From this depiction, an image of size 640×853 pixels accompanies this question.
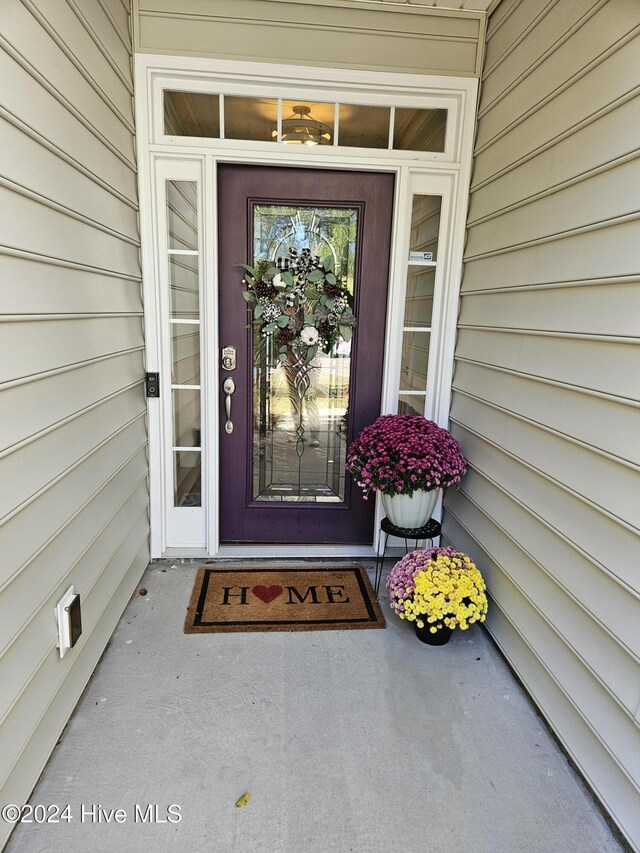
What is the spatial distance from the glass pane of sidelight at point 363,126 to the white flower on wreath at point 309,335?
87 centimetres

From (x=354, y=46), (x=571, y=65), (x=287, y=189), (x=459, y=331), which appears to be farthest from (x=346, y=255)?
(x=571, y=65)

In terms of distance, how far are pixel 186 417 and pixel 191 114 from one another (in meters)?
1.42

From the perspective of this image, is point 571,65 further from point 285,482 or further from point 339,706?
point 339,706

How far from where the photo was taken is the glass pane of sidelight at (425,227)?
246 cm

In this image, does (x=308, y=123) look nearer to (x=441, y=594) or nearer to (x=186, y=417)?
(x=186, y=417)

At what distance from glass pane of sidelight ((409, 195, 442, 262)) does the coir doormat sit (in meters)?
1.65

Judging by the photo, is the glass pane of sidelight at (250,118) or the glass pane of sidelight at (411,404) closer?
the glass pane of sidelight at (250,118)

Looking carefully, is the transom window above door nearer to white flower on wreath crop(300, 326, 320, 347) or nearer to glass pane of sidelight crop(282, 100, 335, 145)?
glass pane of sidelight crop(282, 100, 335, 145)

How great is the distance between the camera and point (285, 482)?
274cm

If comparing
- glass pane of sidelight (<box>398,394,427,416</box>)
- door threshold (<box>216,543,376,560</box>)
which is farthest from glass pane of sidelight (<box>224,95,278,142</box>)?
door threshold (<box>216,543,376,560</box>)

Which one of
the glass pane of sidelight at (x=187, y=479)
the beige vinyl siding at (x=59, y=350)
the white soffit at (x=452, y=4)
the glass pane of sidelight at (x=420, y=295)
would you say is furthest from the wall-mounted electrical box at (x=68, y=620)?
the white soffit at (x=452, y=4)

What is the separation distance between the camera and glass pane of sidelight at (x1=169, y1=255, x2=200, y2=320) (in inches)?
95.3

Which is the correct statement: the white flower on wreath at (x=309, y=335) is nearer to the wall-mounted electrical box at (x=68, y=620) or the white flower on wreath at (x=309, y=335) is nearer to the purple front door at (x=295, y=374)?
the purple front door at (x=295, y=374)

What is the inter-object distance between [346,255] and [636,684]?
2.08m
